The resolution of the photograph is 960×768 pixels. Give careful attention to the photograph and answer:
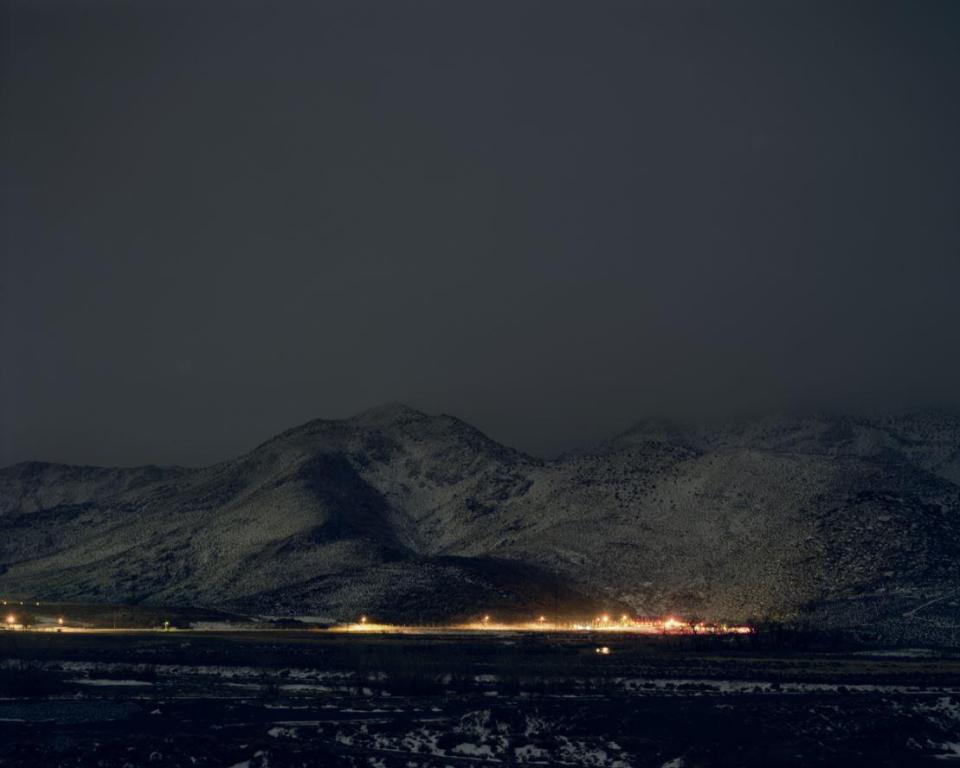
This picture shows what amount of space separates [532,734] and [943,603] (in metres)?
113

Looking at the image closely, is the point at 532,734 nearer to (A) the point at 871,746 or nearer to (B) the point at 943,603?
(A) the point at 871,746

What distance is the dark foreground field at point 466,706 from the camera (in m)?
81.0

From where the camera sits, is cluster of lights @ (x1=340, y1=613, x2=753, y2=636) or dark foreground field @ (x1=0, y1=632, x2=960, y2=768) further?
cluster of lights @ (x1=340, y1=613, x2=753, y2=636)

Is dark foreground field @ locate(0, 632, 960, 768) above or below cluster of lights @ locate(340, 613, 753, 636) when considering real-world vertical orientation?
above

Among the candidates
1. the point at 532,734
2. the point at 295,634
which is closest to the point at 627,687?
the point at 532,734

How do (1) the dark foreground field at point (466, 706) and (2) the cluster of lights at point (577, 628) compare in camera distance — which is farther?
(2) the cluster of lights at point (577, 628)

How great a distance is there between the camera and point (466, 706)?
98688mm

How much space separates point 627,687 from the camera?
362ft

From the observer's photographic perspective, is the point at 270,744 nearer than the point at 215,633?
Yes

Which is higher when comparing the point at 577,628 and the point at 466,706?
the point at 466,706

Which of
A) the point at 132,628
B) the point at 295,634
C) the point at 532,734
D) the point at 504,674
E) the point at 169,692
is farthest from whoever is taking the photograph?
the point at 132,628

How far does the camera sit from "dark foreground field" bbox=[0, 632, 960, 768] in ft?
266

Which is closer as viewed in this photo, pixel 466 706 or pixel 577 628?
pixel 466 706

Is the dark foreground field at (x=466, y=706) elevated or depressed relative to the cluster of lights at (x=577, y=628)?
elevated
